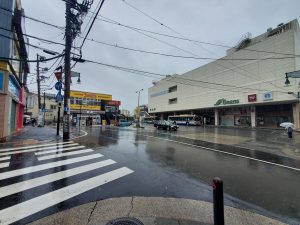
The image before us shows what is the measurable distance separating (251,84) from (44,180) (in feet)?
146

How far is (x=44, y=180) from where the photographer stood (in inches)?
208


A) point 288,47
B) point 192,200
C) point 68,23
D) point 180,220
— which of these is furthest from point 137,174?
point 288,47

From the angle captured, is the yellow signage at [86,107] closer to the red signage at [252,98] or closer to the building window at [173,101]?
the building window at [173,101]

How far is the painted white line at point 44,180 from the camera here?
181 inches

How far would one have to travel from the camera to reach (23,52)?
20438mm

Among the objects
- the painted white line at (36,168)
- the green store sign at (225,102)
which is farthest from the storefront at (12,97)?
the green store sign at (225,102)

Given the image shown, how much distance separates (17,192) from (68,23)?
1324 centimetres

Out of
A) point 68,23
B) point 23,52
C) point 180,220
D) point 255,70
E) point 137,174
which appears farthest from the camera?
point 255,70

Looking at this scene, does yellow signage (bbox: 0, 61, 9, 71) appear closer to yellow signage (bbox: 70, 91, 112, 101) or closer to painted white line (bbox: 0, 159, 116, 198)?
painted white line (bbox: 0, 159, 116, 198)

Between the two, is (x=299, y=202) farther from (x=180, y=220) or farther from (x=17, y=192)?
(x=17, y=192)

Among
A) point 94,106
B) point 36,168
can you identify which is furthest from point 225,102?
point 36,168

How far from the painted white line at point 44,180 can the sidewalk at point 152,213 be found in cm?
196

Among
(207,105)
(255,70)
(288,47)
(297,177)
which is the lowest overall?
(297,177)

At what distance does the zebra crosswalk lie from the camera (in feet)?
12.3
